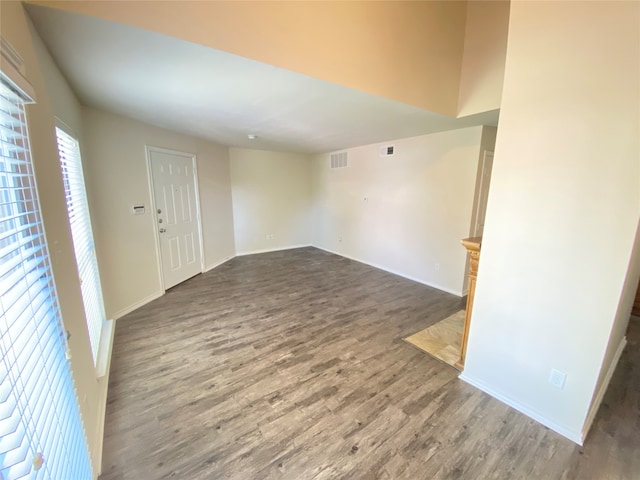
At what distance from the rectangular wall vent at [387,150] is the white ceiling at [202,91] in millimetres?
515

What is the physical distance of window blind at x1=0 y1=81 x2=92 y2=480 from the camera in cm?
73

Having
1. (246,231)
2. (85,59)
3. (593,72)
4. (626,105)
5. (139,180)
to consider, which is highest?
(85,59)

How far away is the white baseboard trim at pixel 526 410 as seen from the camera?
164 centimetres

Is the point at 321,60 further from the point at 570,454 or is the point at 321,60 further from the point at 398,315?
the point at 570,454

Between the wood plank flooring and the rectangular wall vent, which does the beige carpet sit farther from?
the rectangular wall vent

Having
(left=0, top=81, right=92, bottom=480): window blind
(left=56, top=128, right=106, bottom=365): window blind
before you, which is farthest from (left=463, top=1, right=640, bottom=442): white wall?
(left=56, top=128, right=106, bottom=365): window blind

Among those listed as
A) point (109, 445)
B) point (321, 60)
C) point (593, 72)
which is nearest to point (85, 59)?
point (321, 60)

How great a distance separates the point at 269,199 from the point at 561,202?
201 inches

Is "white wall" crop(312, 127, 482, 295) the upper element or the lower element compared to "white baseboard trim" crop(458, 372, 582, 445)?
upper

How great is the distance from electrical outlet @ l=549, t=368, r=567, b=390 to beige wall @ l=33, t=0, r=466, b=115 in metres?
2.41

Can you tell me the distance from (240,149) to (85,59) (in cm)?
364

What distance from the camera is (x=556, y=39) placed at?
1.49 meters

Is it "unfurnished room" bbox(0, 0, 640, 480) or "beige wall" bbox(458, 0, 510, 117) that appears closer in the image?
"unfurnished room" bbox(0, 0, 640, 480)

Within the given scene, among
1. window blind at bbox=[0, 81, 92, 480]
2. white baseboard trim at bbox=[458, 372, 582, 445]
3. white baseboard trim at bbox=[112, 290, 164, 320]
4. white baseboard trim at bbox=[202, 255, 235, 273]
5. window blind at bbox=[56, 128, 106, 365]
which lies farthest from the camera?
white baseboard trim at bbox=[202, 255, 235, 273]
